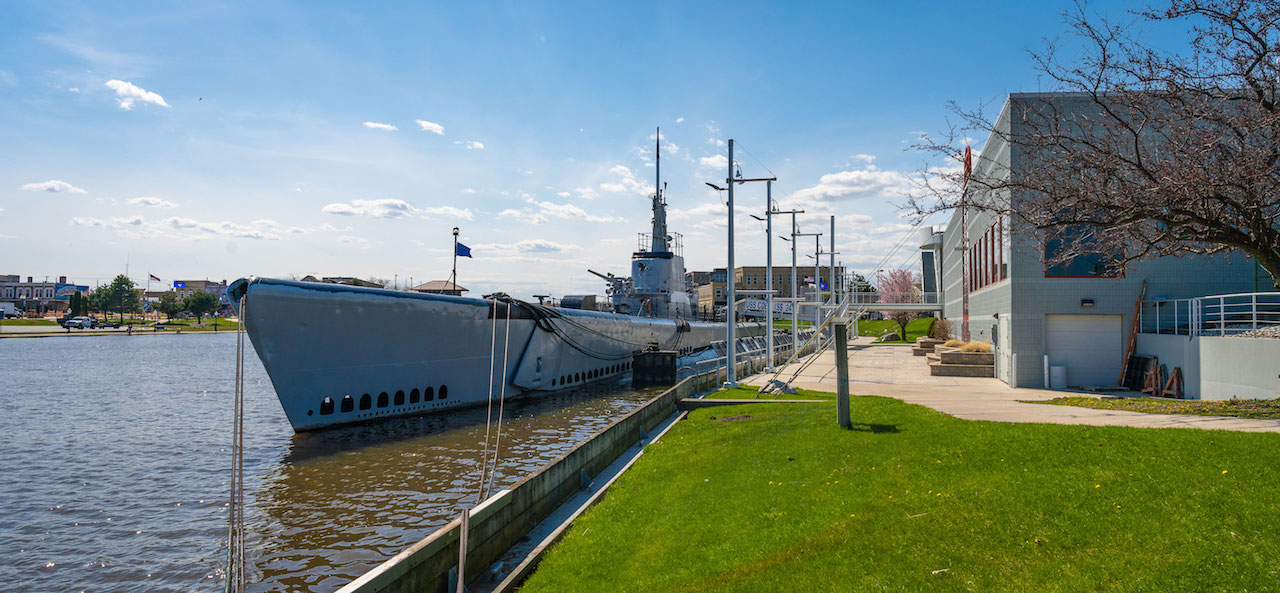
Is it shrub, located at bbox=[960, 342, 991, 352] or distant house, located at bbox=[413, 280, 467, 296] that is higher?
distant house, located at bbox=[413, 280, 467, 296]

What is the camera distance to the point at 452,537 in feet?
21.5

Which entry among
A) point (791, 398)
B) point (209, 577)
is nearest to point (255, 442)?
point (209, 577)

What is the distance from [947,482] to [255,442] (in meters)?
14.0

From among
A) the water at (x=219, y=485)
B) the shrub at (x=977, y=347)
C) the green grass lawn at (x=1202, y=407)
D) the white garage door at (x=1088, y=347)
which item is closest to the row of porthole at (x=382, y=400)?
the water at (x=219, y=485)

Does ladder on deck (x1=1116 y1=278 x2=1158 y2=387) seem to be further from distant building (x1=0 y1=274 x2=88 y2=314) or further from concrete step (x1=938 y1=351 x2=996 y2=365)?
distant building (x1=0 y1=274 x2=88 y2=314)

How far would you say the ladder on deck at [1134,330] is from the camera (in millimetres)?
18156

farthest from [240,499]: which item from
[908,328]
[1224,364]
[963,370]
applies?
[908,328]

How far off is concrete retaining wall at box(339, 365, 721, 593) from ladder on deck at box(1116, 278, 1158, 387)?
45.4 feet

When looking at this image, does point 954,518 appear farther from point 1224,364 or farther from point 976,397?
point 1224,364

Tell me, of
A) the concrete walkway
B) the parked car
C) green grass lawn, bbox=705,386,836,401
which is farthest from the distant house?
the parked car

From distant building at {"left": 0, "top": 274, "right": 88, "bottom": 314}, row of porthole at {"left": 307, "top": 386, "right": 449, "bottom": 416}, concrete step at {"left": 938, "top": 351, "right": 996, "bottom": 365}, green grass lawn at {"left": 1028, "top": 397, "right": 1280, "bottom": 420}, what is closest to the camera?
green grass lawn at {"left": 1028, "top": 397, "right": 1280, "bottom": 420}

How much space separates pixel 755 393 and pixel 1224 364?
9.15m

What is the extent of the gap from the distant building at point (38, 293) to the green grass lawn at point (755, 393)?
530ft

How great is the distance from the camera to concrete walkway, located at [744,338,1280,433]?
959 cm
